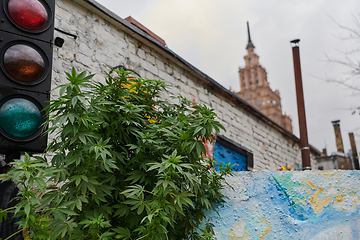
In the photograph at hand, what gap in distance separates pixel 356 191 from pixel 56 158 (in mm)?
2348

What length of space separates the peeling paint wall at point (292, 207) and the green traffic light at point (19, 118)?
1.67 metres

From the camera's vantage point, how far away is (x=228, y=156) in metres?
5.96

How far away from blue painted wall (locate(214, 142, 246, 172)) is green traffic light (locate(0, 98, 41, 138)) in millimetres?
4033

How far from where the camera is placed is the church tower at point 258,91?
5219 centimetres

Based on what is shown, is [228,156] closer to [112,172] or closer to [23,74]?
[112,172]

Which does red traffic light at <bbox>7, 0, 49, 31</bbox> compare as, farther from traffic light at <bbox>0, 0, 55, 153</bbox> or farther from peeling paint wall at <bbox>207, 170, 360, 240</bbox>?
peeling paint wall at <bbox>207, 170, 360, 240</bbox>

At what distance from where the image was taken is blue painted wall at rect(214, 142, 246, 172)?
5.69 meters

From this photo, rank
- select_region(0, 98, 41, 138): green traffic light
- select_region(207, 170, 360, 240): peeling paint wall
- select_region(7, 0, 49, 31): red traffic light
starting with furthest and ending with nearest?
select_region(207, 170, 360, 240): peeling paint wall
select_region(7, 0, 49, 31): red traffic light
select_region(0, 98, 41, 138): green traffic light

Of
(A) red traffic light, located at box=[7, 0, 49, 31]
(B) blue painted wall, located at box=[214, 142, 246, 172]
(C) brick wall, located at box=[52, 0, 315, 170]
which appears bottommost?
(A) red traffic light, located at box=[7, 0, 49, 31]

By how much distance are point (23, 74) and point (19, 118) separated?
28 centimetres

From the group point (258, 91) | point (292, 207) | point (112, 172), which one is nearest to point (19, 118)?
point (112, 172)

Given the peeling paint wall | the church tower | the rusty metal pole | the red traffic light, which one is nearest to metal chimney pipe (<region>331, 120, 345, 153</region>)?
the rusty metal pole

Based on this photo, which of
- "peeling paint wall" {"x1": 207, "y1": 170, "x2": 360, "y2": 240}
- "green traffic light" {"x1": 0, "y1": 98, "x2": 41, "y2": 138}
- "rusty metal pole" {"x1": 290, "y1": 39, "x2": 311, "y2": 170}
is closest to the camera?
"green traffic light" {"x1": 0, "y1": 98, "x2": 41, "y2": 138}

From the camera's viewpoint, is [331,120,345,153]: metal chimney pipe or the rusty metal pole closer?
the rusty metal pole
